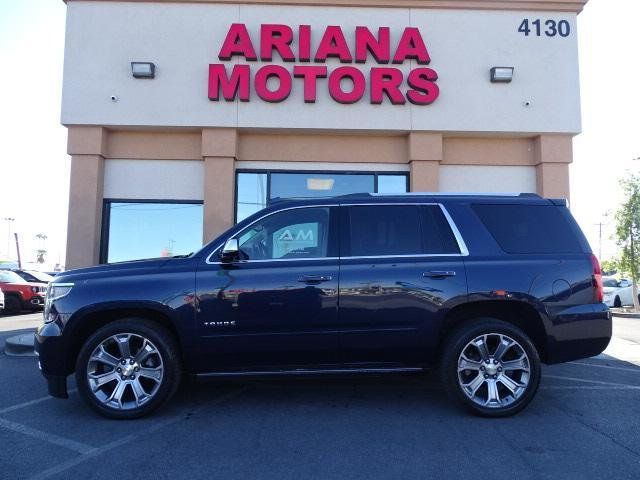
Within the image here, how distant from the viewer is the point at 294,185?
392 inches

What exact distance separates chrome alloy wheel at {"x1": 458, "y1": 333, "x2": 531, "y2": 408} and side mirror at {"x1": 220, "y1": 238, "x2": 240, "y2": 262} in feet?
7.36

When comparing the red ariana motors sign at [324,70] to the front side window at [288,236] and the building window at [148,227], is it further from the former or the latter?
the front side window at [288,236]

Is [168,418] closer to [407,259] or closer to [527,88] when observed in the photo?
[407,259]

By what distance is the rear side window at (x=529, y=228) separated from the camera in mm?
4777

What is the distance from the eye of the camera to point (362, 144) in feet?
32.8

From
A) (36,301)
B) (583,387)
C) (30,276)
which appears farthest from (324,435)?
(30,276)

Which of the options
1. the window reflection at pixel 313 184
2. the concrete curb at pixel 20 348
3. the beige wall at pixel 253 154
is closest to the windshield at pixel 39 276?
the beige wall at pixel 253 154

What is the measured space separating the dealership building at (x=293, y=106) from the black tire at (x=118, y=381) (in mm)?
5082

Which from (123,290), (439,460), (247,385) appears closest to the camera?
(439,460)

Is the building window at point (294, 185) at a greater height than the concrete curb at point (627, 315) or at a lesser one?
greater

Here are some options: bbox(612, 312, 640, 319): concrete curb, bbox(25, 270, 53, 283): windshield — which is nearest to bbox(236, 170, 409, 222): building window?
bbox(25, 270, 53, 283): windshield

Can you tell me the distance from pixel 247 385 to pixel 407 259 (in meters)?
2.48

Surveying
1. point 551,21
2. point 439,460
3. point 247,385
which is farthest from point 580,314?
point 551,21

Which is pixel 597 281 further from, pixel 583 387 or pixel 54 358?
pixel 54 358
